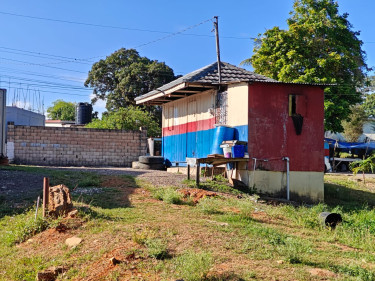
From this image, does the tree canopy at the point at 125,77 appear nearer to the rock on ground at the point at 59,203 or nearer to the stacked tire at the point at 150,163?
the stacked tire at the point at 150,163

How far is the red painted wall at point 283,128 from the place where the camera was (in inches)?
541

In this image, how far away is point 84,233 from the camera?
7512mm

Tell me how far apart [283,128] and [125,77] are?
82.3 feet

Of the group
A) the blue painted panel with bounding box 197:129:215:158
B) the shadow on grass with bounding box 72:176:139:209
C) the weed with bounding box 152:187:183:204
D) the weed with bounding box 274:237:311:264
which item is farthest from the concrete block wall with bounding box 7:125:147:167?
the weed with bounding box 274:237:311:264

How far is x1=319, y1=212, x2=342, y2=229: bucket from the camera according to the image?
9416mm

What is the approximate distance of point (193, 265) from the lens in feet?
18.7

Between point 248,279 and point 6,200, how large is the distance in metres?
7.38

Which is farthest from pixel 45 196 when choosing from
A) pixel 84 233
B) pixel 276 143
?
pixel 276 143

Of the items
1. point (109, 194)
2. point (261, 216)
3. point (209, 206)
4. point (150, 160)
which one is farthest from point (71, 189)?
point (150, 160)

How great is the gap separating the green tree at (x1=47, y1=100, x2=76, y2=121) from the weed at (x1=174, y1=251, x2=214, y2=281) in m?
54.4

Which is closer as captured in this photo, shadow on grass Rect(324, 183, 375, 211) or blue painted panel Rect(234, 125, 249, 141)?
blue painted panel Rect(234, 125, 249, 141)

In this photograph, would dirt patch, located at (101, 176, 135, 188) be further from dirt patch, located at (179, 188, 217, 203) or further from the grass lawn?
dirt patch, located at (179, 188, 217, 203)

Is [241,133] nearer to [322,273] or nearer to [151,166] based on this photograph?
[151,166]

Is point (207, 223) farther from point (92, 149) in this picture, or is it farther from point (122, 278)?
point (92, 149)
